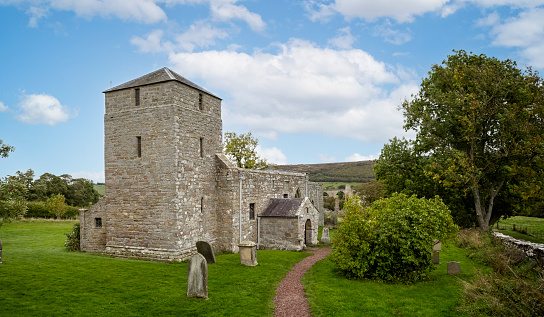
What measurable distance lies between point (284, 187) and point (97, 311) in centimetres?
1751

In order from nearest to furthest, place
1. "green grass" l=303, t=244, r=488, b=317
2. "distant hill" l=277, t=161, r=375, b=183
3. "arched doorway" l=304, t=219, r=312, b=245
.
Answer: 1. "green grass" l=303, t=244, r=488, b=317
2. "arched doorway" l=304, t=219, r=312, b=245
3. "distant hill" l=277, t=161, r=375, b=183

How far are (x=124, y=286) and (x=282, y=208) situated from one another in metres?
11.9

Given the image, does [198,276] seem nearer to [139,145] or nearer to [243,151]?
[139,145]

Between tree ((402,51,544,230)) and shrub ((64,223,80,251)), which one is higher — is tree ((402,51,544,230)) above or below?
above

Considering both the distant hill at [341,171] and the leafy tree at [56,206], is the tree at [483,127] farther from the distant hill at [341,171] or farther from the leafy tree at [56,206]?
the distant hill at [341,171]

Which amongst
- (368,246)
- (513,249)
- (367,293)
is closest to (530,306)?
(367,293)

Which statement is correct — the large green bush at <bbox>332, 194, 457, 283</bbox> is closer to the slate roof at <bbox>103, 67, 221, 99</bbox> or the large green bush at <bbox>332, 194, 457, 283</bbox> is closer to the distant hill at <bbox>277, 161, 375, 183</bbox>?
the slate roof at <bbox>103, 67, 221, 99</bbox>

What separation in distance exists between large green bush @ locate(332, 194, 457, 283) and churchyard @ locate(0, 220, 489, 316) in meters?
0.69

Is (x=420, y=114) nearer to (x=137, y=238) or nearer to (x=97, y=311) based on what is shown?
(x=137, y=238)

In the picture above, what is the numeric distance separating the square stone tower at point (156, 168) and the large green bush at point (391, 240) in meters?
8.15

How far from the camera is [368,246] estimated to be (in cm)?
1353

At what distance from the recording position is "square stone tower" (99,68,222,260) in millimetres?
17188

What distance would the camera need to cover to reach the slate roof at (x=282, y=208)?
21906 mm

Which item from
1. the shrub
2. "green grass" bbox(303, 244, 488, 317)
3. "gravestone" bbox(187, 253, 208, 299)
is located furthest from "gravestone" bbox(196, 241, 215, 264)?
the shrub
